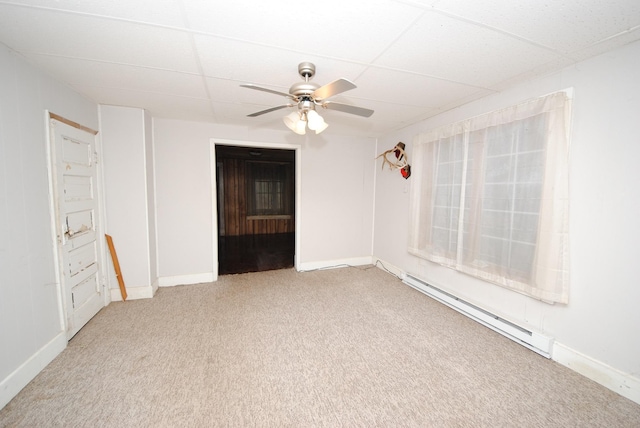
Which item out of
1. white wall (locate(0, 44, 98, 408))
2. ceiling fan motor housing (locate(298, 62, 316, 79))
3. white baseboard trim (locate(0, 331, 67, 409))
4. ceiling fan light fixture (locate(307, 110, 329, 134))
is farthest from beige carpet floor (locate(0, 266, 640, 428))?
ceiling fan motor housing (locate(298, 62, 316, 79))

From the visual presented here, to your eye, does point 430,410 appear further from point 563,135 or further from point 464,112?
point 464,112

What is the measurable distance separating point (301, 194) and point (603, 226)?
3.23 m

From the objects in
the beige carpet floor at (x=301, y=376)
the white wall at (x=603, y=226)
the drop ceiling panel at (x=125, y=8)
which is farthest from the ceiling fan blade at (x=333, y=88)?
the beige carpet floor at (x=301, y=376)

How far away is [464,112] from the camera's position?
103 inches

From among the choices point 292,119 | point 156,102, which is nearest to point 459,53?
point 292,119

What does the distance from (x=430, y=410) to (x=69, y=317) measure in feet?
9.73

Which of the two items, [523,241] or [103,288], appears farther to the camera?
[103,288]

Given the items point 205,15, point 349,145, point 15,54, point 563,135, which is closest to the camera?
point 205,15

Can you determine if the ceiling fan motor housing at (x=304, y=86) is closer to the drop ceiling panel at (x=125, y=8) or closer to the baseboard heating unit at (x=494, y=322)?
Answer: the drop ceiling panel at (x=125, y=8)

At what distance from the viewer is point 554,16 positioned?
1282 millimetres

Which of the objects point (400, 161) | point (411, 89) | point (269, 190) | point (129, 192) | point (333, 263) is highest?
point (411, 89)

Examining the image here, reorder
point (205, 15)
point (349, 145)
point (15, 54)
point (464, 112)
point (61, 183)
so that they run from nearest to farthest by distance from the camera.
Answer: point (205, 15) → point (15, 54) → point (61, 183) → point (464, 112) → point (349, 145)

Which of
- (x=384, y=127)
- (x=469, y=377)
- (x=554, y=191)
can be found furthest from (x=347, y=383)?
(x=384, y=127)

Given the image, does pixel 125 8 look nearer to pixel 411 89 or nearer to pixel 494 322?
pixel 411 89
